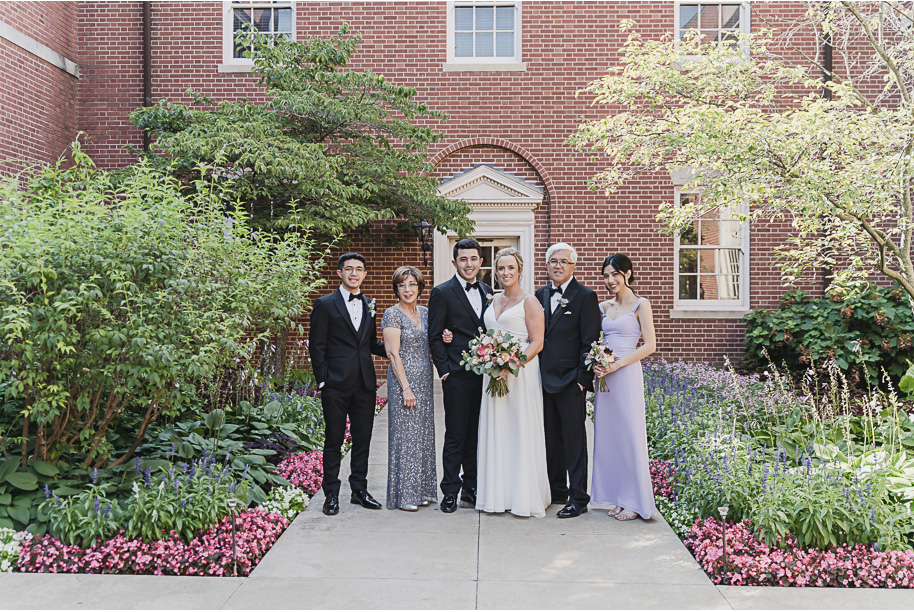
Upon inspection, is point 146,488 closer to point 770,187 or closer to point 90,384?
point 90,384

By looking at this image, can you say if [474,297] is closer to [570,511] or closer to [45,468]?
[570,511]

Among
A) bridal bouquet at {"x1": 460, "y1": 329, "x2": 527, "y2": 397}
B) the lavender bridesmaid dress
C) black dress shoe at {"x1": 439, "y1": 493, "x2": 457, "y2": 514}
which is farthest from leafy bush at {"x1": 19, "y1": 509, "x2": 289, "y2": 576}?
the lavender bridesmaid dress

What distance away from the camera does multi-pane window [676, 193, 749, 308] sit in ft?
41.3

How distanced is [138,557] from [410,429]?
199cm

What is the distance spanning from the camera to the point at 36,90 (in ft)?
37.2

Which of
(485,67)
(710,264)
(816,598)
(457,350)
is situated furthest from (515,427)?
(485,67)

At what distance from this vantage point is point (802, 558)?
4133 millimetres

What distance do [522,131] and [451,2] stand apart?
8.28 ft

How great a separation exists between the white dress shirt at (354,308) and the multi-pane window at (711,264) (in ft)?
27.9

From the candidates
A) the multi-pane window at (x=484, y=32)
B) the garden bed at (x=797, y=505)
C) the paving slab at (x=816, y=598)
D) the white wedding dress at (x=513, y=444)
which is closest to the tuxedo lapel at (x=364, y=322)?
the white wedding dress at (x=513, y=444)

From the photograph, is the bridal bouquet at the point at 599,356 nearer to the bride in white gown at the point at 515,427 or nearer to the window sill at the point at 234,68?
the bride in white gown at the point at 515,427

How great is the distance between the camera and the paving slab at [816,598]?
3729 mm

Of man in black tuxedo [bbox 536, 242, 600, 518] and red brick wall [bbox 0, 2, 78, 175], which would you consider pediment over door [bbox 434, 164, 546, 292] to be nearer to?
red brick wall [bbox 0, 2, 78, 175]

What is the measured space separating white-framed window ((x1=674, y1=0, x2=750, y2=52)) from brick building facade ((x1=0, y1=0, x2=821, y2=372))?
1.7 inches
